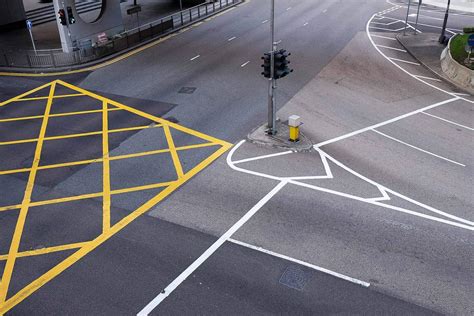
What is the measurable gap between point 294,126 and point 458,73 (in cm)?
1357

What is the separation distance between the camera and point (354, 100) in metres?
22.5

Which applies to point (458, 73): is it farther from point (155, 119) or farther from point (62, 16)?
point (62, 16)

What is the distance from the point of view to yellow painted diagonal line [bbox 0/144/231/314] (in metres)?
10.7

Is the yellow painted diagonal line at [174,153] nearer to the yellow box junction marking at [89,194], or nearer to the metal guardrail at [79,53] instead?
the yellow box junction marking at [89,194]

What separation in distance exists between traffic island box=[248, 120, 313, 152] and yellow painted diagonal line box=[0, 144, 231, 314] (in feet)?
7.98

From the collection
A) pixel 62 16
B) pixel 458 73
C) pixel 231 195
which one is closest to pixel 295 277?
pixel 231 195

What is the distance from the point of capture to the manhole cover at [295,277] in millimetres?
10784

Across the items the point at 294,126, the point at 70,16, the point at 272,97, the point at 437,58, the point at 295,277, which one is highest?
the point at 70,16

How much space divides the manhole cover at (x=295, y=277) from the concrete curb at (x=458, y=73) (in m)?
18.2

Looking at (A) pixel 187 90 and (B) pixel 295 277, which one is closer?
(B) pixel 295 277

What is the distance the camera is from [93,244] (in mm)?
12406

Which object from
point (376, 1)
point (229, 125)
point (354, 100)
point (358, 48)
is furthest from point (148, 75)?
point (376, 1)

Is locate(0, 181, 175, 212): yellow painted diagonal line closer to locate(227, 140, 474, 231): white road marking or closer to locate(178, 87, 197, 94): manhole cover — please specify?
locate(227, 140, 474, 231): white road marking

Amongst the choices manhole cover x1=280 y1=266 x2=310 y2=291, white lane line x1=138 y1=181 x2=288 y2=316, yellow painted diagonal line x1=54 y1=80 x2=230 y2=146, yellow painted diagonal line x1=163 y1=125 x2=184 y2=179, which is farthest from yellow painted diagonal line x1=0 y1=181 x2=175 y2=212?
manhole cover x1=280 y1=266 x2=310 y2=291
